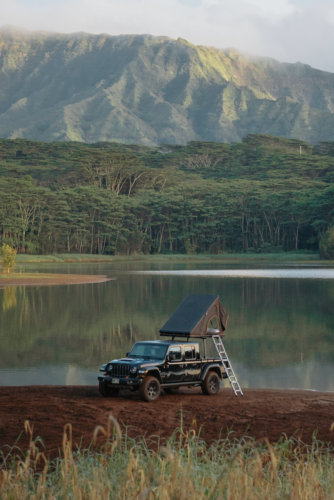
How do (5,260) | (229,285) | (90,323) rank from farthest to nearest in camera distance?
(5,260) < (229,285) < (90,323)

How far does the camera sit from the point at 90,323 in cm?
1972

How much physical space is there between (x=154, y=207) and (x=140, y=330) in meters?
73.9

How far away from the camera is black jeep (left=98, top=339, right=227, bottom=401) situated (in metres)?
9.18

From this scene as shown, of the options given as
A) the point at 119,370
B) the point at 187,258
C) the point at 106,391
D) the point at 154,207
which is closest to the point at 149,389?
the point at 119,370

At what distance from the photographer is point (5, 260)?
145 feet

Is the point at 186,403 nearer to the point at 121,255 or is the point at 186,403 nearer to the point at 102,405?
the point at 102,405

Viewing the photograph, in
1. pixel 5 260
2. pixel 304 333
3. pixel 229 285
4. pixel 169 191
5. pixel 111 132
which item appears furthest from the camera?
pixel 111 132

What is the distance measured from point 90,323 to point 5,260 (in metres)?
26.1

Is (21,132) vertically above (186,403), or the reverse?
(21,132)

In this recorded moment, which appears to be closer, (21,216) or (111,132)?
(21,216)

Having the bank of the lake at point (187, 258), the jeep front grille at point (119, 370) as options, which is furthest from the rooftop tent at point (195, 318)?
the bank of the lake at point (187, 258)

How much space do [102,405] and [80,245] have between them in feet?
263

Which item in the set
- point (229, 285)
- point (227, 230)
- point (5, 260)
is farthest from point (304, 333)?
point (227, 230)

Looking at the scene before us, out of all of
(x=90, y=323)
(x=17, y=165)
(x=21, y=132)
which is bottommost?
(x=90, y=323)
